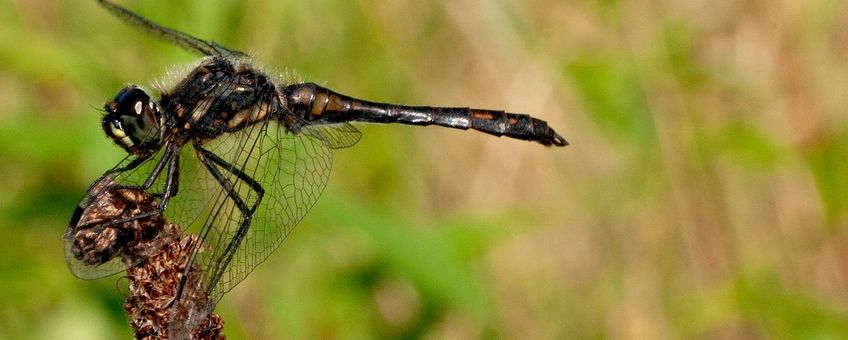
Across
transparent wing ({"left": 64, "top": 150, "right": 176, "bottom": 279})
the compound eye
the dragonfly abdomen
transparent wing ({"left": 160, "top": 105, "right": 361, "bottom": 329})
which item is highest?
the dragonfly abdomen

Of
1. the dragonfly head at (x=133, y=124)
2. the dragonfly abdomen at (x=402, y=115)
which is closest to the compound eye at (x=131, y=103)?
the dragonfly head at (x=133, y=124)

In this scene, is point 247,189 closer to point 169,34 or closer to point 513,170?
point 169,34

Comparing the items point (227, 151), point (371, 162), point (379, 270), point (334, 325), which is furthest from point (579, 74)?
point (227, 151)

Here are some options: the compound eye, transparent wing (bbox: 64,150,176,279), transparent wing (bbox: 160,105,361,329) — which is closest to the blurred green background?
transparent wing (bbox: 160,105,361,329)

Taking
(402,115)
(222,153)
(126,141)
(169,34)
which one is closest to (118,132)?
(126,141)

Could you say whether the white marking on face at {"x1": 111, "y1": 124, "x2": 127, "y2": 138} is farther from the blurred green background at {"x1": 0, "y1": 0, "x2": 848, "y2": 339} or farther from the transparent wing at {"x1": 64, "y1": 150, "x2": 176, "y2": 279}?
the blurred green background at {"x1": 0, "y1": 0, "x2": 848, "y2": 339}

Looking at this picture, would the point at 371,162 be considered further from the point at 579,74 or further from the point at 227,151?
the point at 227,151
